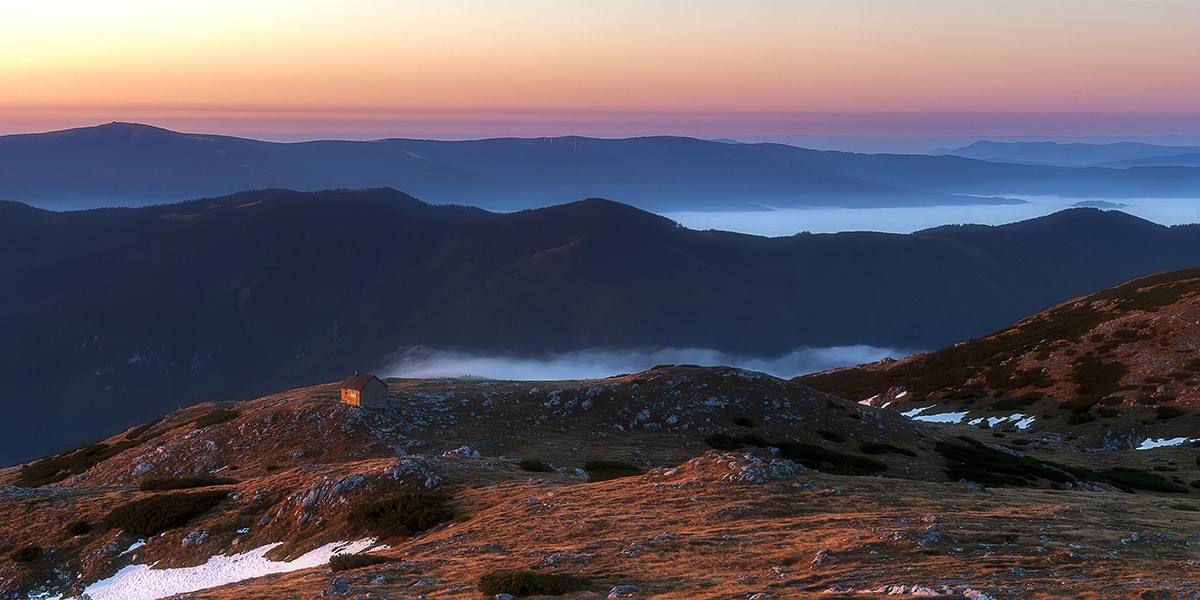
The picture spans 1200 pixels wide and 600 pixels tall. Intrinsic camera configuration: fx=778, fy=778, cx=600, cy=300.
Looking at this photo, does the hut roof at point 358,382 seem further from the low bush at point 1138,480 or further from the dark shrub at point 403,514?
the low bush at point 1138,480

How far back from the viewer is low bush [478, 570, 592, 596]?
26.6 metres

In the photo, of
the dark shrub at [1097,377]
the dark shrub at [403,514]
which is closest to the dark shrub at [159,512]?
the dark shrub at [403,514]

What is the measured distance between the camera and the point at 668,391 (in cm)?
8225

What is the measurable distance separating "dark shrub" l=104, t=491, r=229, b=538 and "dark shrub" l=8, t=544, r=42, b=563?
11.7ft

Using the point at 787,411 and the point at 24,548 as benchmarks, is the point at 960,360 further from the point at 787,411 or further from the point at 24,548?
the point at 24,548

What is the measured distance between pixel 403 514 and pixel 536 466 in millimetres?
15407

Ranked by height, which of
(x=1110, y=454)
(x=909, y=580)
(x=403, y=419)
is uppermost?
(x=909, y=580)

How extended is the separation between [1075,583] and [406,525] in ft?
100

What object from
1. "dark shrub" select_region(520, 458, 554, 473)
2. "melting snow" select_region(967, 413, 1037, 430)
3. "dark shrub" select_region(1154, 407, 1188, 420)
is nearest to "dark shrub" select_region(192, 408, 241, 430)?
"dark shrub" select_region(520, 458, 554, 473)

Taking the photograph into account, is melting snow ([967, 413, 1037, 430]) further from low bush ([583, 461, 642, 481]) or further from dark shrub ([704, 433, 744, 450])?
low bush ([583, 461, 642, 481])

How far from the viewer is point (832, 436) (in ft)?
251

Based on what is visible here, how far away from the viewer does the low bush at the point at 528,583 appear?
26578 millimetres

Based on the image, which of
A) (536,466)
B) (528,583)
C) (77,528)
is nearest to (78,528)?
(77,528)

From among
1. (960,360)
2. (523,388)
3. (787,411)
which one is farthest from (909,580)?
(960,360)
